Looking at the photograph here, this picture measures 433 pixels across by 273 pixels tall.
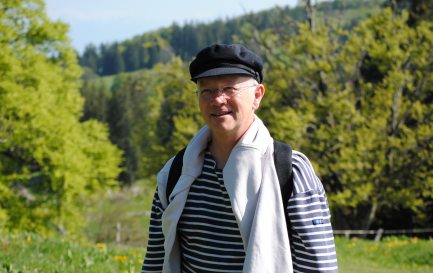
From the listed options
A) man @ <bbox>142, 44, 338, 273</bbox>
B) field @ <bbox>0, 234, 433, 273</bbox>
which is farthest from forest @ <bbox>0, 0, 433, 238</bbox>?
man @ <bbox>142, 44, 338, 273</bbox>

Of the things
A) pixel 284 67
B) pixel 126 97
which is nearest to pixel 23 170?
pixel 284 67

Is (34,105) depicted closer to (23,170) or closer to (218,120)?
(23,170)

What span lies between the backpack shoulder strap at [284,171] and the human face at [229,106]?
0.66 ft

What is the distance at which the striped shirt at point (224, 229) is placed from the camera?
8.15ft

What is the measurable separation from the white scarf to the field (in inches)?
124

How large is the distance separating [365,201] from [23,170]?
13.8 metres

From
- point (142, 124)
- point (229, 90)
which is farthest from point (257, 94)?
point (142, 124)

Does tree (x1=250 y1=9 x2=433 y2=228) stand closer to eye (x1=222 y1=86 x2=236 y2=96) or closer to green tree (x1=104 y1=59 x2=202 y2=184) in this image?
green tree (x1=104 y1=59 x2=202 y2=184)

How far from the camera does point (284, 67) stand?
2389cm

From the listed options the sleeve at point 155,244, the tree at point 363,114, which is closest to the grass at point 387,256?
the tree at point 363,114

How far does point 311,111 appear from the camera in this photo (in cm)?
2245

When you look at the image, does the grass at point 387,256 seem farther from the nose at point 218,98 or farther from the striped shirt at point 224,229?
the nose at point 218,98

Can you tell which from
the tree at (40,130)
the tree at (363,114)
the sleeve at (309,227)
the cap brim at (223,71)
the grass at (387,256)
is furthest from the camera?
the tree at (40,130)

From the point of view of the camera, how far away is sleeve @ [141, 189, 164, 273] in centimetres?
293
